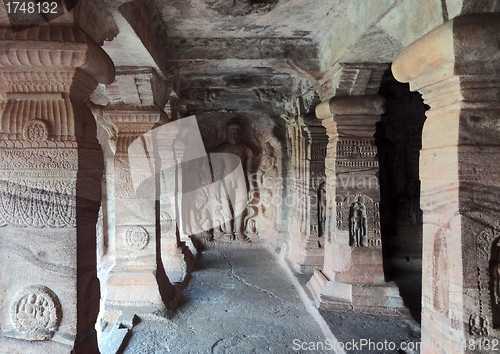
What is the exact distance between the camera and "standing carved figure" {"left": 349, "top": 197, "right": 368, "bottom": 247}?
4.03 m

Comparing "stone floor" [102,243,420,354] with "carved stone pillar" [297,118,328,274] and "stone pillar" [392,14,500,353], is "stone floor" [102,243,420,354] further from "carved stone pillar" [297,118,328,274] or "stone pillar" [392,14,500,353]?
"stone pillar" [392,14,500,353]

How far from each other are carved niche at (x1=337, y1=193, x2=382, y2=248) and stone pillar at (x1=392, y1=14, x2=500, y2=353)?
7.08 ft

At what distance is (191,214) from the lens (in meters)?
8.61

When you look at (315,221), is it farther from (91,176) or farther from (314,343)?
(91,176)

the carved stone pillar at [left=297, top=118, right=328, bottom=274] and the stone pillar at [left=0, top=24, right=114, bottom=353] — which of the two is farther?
the carved stone pillar at [left=297, top=118, right=328, bottom=274]

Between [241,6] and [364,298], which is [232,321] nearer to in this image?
[364,298]

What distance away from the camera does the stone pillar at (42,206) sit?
6.82ft

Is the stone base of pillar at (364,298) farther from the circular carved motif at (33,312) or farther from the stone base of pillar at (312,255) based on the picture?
the circular carved motif at (33,312)

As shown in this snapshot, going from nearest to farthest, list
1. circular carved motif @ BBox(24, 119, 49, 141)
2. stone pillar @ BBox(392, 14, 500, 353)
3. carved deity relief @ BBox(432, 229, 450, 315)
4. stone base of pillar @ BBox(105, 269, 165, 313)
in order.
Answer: stone pillar @ BBox(392, 14, 500, 353), carved deity relief @ BBox(432, 229, 450, 315), circular carved motif @ BBox(24, 119, 49, 141), stone base of pillar @ BBox(105, 269, 165, 313)

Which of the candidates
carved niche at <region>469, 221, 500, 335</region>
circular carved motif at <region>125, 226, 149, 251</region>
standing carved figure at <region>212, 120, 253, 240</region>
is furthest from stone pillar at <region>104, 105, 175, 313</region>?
standing carved figure at <region>212, 120, 253, 240</region>

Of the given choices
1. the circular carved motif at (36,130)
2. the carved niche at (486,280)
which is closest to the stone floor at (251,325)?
the carved niche at (486,280)

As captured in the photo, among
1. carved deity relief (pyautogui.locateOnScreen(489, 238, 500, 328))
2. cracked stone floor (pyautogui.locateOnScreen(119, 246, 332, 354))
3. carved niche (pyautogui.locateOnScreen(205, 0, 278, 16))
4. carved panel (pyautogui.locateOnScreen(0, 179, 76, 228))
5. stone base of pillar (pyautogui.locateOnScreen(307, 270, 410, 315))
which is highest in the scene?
carved niche (pyautogui.locateOnScreen(205, 0, 278, 16))

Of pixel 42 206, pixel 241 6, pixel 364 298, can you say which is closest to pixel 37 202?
pixel 42 206

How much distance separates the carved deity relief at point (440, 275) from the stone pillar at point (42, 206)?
2.11 meters
